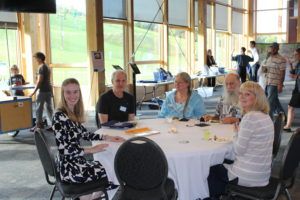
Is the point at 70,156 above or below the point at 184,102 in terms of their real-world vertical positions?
below

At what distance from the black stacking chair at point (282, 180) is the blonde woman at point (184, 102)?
1.40m

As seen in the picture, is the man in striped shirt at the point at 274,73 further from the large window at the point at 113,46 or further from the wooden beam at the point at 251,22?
the wooden beam at the point at 251,22

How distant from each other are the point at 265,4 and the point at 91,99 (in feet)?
40.9

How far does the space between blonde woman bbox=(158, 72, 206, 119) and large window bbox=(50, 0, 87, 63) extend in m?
5.00

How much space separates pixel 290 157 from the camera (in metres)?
2.09

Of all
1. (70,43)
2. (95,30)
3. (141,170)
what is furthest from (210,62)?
(141,170)

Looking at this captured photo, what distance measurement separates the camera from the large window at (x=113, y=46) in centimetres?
817

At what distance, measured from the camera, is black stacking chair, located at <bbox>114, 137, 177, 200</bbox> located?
1897 mm

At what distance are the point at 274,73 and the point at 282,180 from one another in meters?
3.92

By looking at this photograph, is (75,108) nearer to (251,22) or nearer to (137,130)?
(137,130)

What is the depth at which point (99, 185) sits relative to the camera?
7.54 feet

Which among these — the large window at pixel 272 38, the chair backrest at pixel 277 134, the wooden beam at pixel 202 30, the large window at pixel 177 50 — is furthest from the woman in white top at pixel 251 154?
the large window at pixel 272 38

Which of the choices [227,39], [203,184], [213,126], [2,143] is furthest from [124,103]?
[227,39]

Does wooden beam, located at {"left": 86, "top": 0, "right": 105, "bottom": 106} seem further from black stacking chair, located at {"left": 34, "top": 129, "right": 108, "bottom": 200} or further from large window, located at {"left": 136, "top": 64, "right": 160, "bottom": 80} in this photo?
black stacking chair, located at {"left": 34, "top": 129, "right": 108, "bottom": 200}
